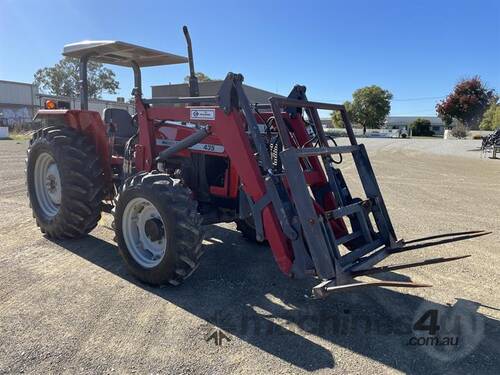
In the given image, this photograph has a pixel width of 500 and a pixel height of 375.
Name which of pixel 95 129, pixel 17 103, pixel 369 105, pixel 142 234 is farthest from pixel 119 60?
pixel 369 105

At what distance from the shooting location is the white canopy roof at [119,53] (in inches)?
201

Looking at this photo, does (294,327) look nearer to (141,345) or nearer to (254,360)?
(254,360)

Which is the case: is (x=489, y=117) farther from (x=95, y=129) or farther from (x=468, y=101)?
(x=95, y=129)

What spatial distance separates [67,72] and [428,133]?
61.2m

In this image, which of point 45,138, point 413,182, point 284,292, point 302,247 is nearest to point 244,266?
point 284,292

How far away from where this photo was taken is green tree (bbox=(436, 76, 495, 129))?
53500 millimetres

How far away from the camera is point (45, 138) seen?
5566 millimetres

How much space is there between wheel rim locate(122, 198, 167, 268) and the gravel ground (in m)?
0.29

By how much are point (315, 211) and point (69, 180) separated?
320 cm

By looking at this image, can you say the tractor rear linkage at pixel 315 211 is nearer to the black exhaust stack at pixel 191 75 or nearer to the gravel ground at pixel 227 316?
the gravel ground at pixel 227 316

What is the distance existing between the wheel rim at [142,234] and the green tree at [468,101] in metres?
57.3

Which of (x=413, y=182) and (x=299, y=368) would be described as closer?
(x=299, y=368)

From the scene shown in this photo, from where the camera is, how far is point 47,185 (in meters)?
5.92

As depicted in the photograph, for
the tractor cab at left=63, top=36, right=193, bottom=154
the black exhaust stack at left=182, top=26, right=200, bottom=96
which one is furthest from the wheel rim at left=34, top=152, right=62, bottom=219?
the black exhaust stack at left=182, top=26, right=200, bottom=96
